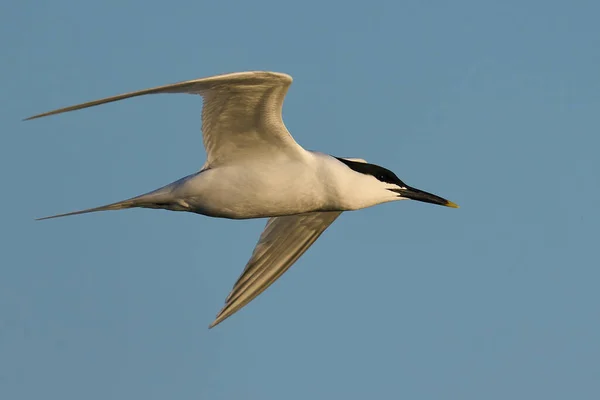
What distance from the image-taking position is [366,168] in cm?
1341

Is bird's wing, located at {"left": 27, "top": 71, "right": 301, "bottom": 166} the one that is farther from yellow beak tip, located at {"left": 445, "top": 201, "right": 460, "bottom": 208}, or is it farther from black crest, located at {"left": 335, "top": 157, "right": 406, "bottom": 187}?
yellow beak tip, located at {"left": 445, "top": 201, "right": 460, "bottom": 208}

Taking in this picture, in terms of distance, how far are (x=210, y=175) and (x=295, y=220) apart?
257 centimetres

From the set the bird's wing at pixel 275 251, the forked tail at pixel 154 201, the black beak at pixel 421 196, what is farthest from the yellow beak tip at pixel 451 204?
the forked tail at pixel 154 201

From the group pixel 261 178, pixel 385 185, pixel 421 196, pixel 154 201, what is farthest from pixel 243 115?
pixel 421 196

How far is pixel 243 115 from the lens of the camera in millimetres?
12477

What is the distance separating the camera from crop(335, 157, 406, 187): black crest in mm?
13344

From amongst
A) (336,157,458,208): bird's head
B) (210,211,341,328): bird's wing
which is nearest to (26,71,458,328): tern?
(336,157,458,208): bird's head

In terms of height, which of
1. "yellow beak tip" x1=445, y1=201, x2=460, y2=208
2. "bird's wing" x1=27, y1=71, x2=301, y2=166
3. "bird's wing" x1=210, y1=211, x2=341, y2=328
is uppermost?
"bird's wing" x1=27, y1=71, x2=301, y2=166

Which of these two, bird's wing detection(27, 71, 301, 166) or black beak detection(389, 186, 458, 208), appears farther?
black beak detection(389, 186, 458, 208)

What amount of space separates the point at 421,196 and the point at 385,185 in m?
0.51

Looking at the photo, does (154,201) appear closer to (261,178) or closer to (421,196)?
(261,178)

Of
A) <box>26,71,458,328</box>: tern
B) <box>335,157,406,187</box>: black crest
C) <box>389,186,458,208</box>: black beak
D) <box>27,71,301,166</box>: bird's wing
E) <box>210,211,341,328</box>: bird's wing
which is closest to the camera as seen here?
<box>27,71,301,166</box>: bird's wing

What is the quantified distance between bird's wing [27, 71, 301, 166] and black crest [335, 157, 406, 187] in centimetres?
83

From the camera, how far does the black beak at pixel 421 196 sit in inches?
535
